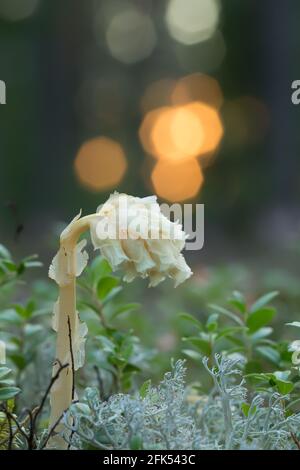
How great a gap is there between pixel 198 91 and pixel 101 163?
233 centimetres

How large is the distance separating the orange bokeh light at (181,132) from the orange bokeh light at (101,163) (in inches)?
24.6

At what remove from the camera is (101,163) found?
12.8m

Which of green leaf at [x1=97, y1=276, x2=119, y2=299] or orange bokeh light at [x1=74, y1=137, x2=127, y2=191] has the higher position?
orange bokeh light at [x1=74, y1=137, x2=127, y2=191]

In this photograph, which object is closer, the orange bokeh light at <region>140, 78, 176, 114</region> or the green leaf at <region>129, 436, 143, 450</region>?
the green leaf at <region>129, 436, 143, 450</region>

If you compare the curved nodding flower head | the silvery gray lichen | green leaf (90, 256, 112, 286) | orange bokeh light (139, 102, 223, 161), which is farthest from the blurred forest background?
the curved nodding flower head

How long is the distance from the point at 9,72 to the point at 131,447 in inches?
439

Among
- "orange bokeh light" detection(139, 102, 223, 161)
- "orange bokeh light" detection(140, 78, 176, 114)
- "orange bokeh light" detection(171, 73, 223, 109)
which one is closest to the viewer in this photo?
"orange bokeh light" detection(139, 102, 223, 161)

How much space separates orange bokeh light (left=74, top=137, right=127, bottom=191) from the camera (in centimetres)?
1220

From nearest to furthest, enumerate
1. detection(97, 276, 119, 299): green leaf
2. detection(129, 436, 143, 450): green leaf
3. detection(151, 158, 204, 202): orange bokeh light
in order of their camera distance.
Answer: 1. detection(129, 436, 143, 450): green leaf
2. detection(97, 276, 119, 299): green leaf
3. detection(151, 158, 204, 202): orange bokeh light

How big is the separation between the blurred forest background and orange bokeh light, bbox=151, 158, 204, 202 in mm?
24

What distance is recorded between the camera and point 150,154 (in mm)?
11938

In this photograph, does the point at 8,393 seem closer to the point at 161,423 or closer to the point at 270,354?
the point at 161,423

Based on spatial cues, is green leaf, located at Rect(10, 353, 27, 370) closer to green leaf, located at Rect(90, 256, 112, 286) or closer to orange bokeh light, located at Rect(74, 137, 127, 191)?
green leaf, located at Rect(90, 256, 112, 286)

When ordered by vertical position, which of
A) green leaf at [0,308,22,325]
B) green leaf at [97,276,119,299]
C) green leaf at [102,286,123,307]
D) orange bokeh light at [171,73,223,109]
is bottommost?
green leaf at [0,308,22,325]
